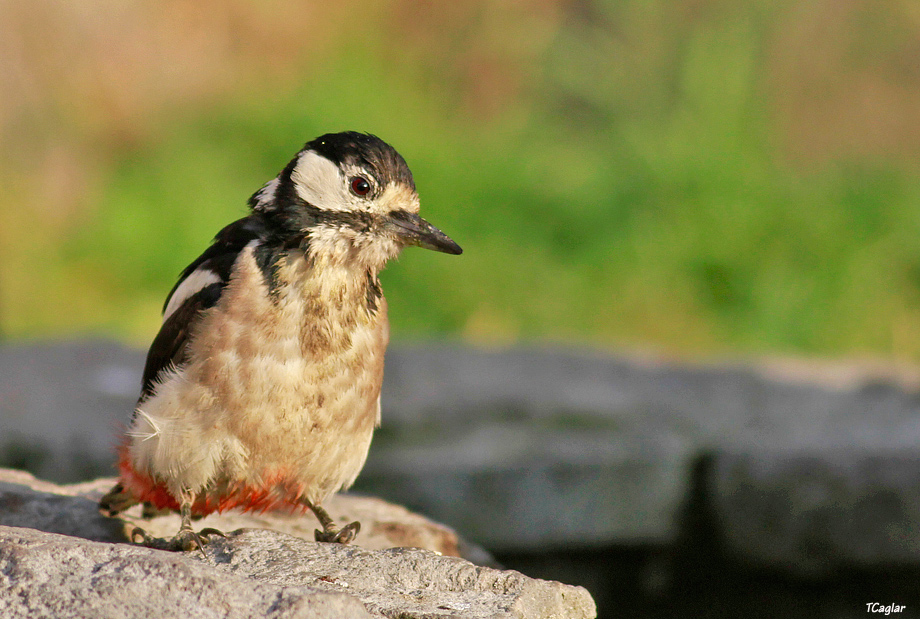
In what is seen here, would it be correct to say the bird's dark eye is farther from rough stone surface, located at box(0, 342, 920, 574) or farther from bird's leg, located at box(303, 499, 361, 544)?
rough stone surface, located at box(0, 342, 920, 574)

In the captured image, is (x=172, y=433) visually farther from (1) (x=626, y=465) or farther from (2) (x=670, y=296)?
(2) (x=670, y=296)

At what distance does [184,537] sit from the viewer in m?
3.43

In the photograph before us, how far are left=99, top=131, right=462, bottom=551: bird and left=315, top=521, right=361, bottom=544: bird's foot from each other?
0.72ft

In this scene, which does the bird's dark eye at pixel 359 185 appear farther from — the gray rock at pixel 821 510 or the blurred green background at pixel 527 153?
the blurred green background at pixel 527 153

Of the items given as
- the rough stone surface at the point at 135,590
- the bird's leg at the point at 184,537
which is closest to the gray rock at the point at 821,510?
the bird's leg at the point at 184,537

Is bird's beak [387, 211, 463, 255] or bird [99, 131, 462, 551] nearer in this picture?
bird [99, 131, 462, 551]

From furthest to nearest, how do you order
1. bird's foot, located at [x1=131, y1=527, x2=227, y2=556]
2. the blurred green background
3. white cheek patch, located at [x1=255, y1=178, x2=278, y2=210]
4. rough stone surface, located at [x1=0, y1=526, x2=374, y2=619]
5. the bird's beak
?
the blurred green background < white cheek patch, located at [x1=255, y1=178, x2=278, y2=210] < the bird's beak < bird's foot, located at [x1=131, y1=527, x2=227, y2=556] < rough stone surface, located at [x1=0, y1=526, x2=374, y2=619]

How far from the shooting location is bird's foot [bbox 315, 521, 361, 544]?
12.8ft

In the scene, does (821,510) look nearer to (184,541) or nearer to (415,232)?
(415,232)

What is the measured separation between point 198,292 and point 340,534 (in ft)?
3.15

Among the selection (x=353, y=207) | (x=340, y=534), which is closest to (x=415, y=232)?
(x=353, y=207)

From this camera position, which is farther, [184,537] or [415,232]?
[415,232]

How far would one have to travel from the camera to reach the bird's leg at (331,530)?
12.8 ft

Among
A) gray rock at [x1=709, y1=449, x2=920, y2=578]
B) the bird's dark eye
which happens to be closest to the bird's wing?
the bird's dark eye
